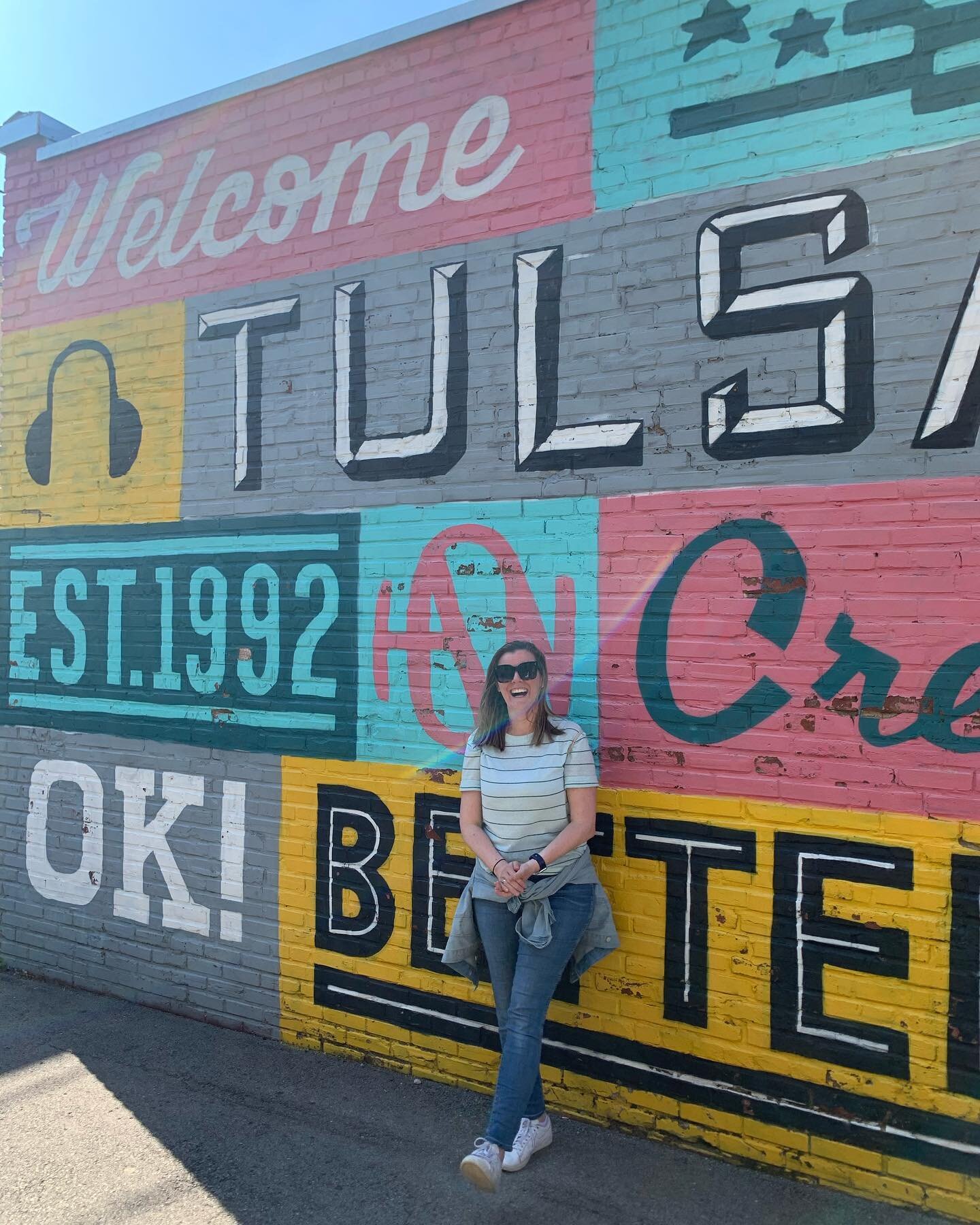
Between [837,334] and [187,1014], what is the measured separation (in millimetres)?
4435

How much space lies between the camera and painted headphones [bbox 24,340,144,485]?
5.39 meters

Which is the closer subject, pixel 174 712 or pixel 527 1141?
pixel 527 1141

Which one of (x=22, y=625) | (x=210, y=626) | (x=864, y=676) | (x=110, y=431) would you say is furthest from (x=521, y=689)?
(x=22, y=625)

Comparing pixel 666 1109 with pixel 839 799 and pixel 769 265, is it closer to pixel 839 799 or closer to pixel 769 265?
pixel 839 799

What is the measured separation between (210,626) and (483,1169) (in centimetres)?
297

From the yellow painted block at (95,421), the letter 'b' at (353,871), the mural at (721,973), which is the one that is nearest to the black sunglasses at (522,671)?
the mural at (721,973)

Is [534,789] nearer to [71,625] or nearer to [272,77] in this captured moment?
[71,625]

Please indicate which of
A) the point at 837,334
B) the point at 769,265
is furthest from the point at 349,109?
the point at 837,334

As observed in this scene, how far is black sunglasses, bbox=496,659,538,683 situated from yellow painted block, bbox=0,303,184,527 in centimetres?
245

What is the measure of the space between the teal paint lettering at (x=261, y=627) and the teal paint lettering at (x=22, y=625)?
5.43 feet

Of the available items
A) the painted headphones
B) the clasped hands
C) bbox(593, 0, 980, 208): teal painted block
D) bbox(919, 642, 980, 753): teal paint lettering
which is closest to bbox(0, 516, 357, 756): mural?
the painted headphones

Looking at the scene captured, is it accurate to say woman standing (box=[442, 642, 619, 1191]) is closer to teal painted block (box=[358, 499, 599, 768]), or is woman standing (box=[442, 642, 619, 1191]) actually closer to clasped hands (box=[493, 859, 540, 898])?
clasped hands (box=[493, 859, 540, 898])

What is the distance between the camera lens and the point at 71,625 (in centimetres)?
561

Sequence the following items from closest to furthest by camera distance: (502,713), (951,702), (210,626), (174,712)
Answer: (951,702) → (502,713) → (210,626) → (174,712)
